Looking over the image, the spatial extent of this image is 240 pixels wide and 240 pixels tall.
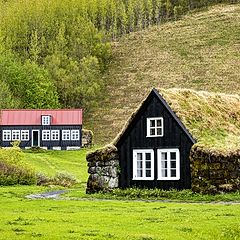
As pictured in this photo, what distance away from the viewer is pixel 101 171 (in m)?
41.8

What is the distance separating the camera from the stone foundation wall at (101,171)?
137 feet

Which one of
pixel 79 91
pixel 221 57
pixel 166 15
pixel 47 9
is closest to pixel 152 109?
pixel 79 91

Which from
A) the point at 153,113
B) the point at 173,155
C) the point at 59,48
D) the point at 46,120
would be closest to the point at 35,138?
the point at 46,120

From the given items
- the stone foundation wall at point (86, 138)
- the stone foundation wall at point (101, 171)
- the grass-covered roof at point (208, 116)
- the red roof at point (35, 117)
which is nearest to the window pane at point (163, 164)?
the grass-covered roof at point (208, 116)

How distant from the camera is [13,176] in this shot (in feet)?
174

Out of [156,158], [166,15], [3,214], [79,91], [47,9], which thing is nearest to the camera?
[3,214]

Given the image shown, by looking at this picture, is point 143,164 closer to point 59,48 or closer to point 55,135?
point 55,135

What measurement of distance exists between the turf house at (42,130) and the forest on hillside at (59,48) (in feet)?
49.3

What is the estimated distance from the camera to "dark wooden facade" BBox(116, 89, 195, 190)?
39781mm

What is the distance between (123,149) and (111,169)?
1.66 meters

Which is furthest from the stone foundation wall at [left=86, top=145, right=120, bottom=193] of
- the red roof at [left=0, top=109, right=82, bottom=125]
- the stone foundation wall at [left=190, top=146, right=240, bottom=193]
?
the red roof at [left=0, top=109, right=82, bottom=125]

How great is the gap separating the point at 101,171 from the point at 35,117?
173ft

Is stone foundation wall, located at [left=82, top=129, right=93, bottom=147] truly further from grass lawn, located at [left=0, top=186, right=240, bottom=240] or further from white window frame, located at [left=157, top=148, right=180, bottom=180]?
grass lawn, located at [left=0, top=186, right=240, bottom=240]

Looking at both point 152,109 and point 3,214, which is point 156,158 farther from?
point 3,214
